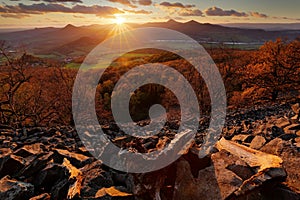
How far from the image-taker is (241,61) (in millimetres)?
41969

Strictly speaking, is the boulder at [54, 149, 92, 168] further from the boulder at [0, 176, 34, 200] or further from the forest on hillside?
the forest on hillside

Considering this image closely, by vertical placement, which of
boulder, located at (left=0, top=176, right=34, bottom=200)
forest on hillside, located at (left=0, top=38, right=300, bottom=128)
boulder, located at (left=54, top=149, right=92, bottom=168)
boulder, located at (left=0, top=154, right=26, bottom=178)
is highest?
boulder, located at (left=0, top=176, right=34, bottom=200)

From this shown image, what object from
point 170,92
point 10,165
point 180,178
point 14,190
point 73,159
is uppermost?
point 180,178

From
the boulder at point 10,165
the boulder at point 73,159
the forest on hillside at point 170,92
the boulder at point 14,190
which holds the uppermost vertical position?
the boulder at point 14,190

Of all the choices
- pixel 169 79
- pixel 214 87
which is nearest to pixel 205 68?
pixel 214 87

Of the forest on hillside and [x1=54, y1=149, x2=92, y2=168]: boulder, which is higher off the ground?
[x1=54, y1=149, x2=92, y2=168]: boulder

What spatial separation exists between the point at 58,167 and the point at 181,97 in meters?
29.5

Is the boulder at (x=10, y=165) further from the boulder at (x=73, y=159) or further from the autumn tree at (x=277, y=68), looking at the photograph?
the autumn tree at (x=277, y=68)

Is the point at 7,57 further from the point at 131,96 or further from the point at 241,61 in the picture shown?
the point at 241,61

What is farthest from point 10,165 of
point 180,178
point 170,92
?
point 170,92

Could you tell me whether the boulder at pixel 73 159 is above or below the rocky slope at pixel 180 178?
below

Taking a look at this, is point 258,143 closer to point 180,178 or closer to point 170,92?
point 180,178

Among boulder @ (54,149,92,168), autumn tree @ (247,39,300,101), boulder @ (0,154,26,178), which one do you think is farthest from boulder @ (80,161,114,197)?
autumn tree @ (247,39,300,101)

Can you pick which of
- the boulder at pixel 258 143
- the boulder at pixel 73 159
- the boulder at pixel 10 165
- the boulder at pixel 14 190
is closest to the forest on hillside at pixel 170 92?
the boulder at pixel 73 159
